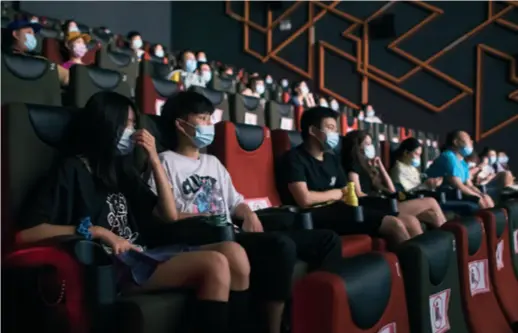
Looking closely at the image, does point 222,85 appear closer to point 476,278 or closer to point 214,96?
point 214,96

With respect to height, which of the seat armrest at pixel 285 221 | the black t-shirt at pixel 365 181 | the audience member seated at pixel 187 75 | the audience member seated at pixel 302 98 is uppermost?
the audience member seated at pixel 302 98

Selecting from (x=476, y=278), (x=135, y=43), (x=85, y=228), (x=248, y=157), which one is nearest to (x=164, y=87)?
(x=248, y=157)

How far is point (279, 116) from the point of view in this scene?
255 cm

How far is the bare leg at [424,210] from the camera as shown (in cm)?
171

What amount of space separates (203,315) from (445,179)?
5.86 ft

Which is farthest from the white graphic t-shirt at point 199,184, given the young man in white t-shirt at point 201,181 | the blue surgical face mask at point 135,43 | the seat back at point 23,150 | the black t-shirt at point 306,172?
the blue surgical face mask at point 135,43

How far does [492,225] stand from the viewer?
1.13 m

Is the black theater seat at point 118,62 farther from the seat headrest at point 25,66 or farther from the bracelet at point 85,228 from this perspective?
the bracelet at point 85,228

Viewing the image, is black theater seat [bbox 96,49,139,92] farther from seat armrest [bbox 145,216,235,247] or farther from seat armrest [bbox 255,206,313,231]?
seat armrest [bbox 145,216,235,247]

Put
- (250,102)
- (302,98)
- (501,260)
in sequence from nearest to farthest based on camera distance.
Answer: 1. (501,260)
2. (250,102)
3. (302,98)

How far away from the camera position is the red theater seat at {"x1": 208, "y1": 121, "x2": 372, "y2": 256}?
1.48 metres

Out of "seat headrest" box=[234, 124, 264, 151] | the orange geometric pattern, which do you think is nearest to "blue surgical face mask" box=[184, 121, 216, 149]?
"seat headrest" box=[234, 124, 264, 151]

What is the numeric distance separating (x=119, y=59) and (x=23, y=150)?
5.09ft

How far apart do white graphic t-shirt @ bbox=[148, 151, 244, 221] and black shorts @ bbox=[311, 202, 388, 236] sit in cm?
27
